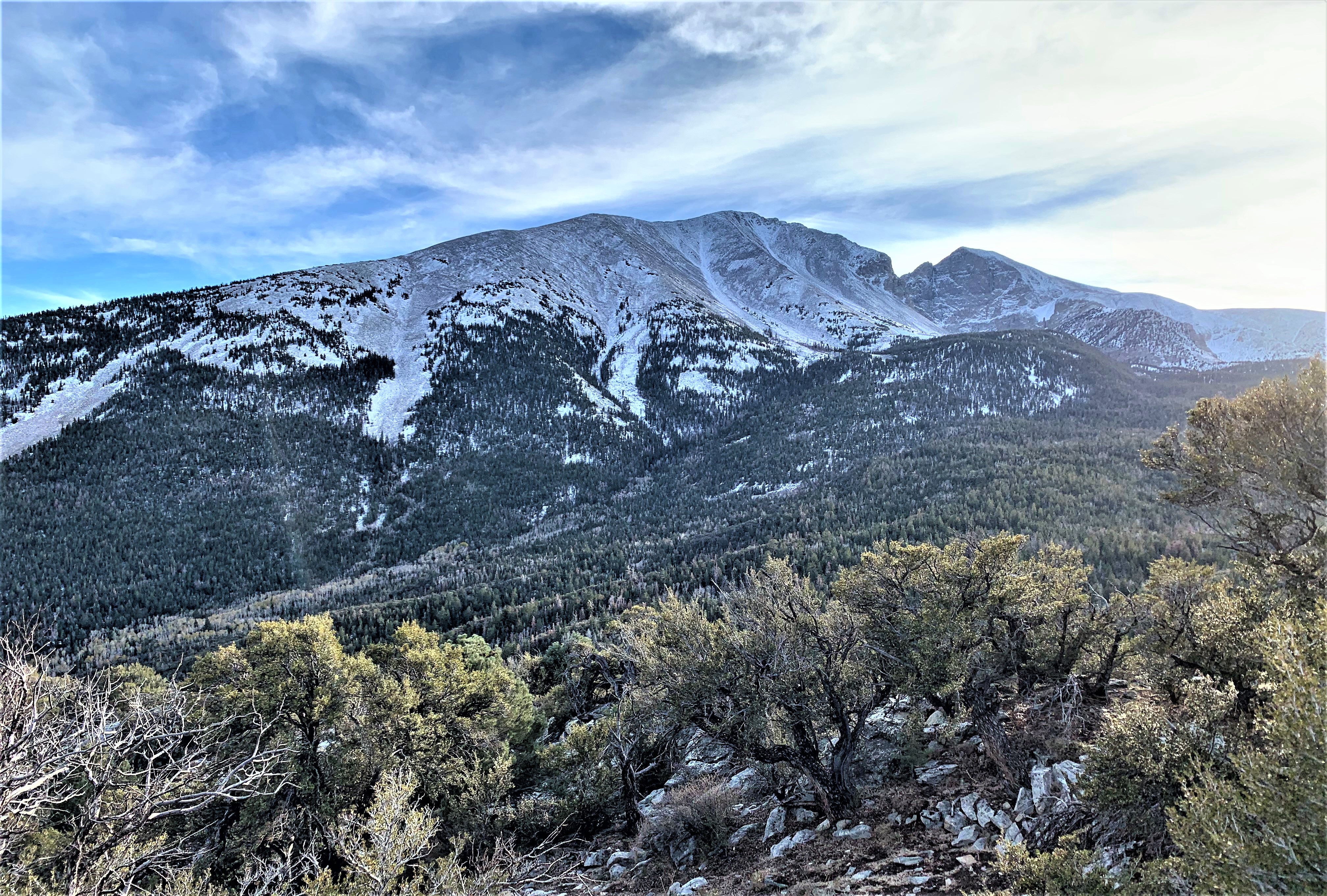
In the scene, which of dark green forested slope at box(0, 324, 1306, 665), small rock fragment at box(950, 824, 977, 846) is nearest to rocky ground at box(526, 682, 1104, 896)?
small rock fragment at box(950, 824, 977, 846)

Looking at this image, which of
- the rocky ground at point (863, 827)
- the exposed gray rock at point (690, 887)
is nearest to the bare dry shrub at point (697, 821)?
the rocky ground at point (863, 827)

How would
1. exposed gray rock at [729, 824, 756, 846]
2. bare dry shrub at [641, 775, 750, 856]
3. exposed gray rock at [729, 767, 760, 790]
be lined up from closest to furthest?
1. exposed gray rock at [729, 824, 756, 846]
2. bare dry shrub at [641, 775, 750, 856]
3. exposed gray rock at [729, 767, 760, 790]

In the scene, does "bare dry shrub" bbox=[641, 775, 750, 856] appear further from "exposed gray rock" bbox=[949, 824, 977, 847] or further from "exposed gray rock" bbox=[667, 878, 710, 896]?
"exposed gray rock" bbox=[949, 824, 977, 847]

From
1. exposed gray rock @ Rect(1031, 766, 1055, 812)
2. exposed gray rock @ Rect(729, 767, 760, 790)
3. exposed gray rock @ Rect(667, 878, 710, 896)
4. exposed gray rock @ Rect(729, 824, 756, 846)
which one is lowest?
exposed gray rock @ Rect(729, 767, 760, 790)

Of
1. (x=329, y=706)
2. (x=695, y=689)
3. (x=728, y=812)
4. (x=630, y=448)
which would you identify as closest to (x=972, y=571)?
(x=695, y=689)

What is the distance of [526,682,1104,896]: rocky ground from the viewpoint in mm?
16297

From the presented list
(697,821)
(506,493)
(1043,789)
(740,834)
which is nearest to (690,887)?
(697,821)

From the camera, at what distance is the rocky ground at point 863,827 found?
16.3 metres

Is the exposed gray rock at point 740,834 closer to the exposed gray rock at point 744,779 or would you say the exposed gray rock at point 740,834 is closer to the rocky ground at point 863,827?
the rocky ground at point 863,827

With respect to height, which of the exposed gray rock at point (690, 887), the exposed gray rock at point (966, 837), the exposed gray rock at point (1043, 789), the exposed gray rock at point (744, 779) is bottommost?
the exposed gray rock at point (744, 779)

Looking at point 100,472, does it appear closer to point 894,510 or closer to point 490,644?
point 490,644

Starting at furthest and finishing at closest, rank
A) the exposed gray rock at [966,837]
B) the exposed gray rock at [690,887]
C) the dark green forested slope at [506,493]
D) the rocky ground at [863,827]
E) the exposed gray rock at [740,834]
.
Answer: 1. the dark green forested slope at [506,493]
2. the exposed gray rock at [740,834]
3. the exposed gray rock at [690,887]
4. the exposed gray rock at [966,837]
5. the rocky ground at [863,827]

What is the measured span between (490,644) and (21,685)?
69.1 meters

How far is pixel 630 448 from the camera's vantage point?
178 m
